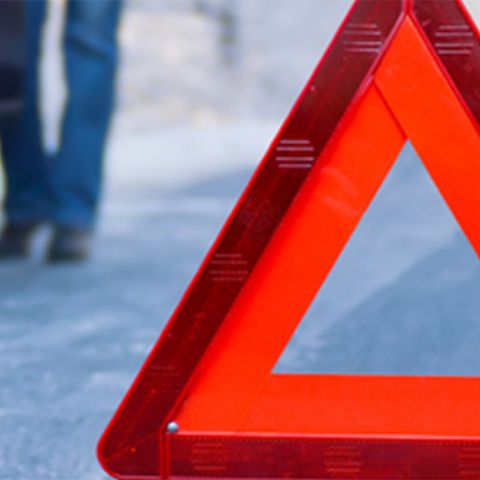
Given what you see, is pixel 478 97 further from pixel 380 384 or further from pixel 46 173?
pixel 46 173

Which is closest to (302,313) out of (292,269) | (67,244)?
(292,269)

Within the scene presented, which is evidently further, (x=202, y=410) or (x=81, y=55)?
(x=81, y=55)

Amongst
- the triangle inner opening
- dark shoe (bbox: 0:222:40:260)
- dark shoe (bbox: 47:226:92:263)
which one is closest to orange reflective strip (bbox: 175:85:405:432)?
the triangle inner opening

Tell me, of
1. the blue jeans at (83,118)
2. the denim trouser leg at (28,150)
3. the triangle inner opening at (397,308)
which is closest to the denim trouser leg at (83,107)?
the blue jeans at (83,118)

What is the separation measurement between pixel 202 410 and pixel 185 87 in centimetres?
772

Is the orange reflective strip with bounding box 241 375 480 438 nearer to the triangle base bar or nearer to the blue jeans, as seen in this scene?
the triangle base bar

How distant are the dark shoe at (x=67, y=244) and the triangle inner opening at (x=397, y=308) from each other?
73 centimetres

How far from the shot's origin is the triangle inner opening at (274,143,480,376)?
5.25 feet

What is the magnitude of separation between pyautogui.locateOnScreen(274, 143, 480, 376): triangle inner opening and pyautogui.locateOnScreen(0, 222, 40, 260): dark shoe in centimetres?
93

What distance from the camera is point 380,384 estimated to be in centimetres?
100

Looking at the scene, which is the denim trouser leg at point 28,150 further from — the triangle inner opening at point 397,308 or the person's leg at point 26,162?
the triangle inner opening at point 397,308

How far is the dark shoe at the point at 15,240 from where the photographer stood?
2.63 metres

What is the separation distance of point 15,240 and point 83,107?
0.44 meters

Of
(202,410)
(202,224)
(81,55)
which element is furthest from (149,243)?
(202,410)
